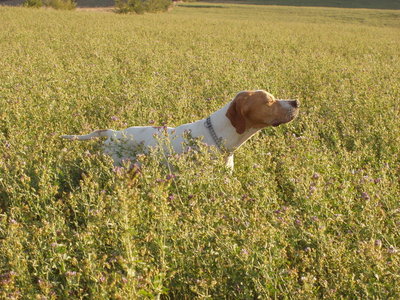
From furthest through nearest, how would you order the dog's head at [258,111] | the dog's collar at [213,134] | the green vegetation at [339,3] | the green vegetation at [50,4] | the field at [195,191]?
1. the green vegetation at [339,3]
2. the green vegetation at [50,4]
3. the dog's collar at [213,134]
4. the dog's head at [258,111]
5. the field at [195,191]

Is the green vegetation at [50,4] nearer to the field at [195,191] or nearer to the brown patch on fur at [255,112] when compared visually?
the field at [195,191]

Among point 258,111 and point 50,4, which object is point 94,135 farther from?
point 50,4

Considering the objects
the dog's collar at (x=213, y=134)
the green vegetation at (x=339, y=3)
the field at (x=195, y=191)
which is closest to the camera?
the field at (x=195, y=191)

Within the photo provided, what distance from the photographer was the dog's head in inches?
163

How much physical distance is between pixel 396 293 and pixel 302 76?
678 cm

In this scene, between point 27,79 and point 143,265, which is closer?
point 143,265

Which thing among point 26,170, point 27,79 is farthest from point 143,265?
point 27,79

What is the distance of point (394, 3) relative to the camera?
4975 cm

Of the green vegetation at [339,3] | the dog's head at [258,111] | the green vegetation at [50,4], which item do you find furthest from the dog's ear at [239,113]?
the green vegetation at [339,3]

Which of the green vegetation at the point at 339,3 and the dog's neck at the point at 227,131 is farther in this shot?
the green vegetation at the point at 339,3

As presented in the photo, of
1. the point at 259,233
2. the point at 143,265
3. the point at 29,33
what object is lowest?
the point at 29,33

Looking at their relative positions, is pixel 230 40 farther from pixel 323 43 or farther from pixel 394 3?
pixel 394 3

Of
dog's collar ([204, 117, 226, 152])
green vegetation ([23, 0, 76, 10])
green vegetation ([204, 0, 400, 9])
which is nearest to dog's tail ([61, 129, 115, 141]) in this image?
dog's collar ([204, 117, 226, 152])

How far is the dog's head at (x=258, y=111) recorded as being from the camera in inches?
163
